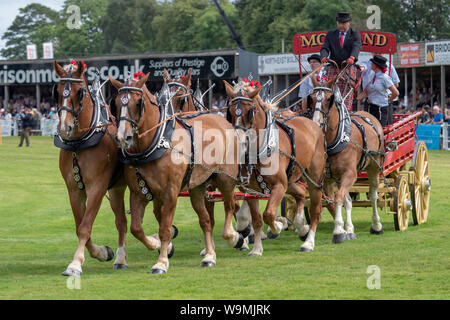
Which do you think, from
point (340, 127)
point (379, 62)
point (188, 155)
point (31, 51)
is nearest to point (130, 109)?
point (188, 155)

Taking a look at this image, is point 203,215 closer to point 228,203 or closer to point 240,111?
point 228,203

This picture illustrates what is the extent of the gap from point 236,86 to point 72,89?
2155 mm

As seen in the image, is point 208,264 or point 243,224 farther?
point 243,224

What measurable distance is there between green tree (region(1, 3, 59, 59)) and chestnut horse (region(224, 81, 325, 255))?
89383 millimetres

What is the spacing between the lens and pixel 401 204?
41.2 feet

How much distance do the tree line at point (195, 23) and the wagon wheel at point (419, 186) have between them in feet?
94.2

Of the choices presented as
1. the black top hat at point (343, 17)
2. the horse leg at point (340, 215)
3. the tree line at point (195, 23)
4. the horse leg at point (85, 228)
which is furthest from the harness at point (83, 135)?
the tree line at point (195, 23)

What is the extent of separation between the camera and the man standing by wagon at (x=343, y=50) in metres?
12.6

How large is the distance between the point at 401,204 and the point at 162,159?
17.3ft

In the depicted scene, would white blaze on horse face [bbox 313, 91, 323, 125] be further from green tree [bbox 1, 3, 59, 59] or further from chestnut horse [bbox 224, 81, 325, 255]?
green tree [bbox 1, 3, 59, 59]

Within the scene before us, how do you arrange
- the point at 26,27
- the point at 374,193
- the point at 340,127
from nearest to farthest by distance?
the point at 340,127, the point at 374,193, the point at 26,27

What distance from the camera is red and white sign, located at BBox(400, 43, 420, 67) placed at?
36469 millimetres

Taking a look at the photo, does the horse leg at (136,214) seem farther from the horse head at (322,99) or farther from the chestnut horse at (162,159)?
the horse head at (322,99)
